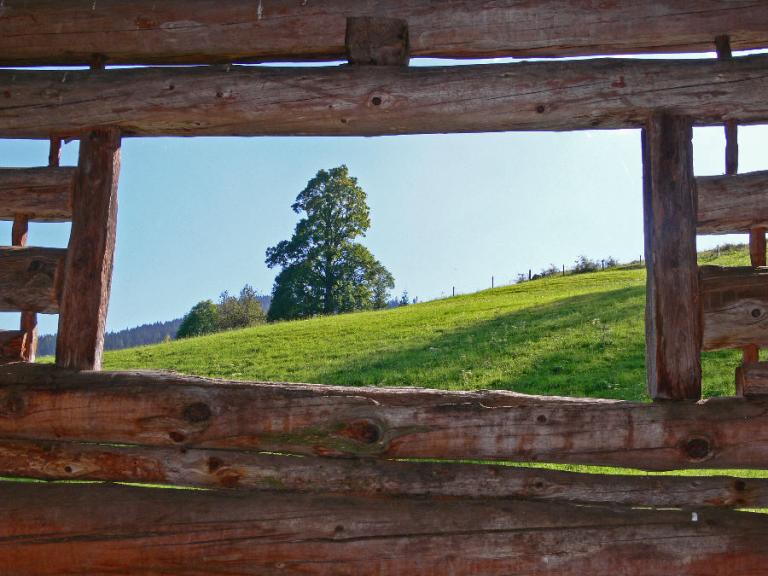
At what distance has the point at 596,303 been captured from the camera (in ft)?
76.8

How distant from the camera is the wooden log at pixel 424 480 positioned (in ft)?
16.2

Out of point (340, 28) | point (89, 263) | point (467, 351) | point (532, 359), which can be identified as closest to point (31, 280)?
point (89, 263)

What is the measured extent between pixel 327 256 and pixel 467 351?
25.7 m

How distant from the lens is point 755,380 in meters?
5.06

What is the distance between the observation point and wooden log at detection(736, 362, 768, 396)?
5.06m

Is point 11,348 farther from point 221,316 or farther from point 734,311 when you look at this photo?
point 221,316

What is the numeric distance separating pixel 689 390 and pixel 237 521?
295 cm

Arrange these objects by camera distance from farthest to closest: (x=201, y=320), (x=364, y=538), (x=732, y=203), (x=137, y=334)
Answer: (x=137, y=334), (x=201, y=320), (x=732, y=203), (x=364, y=538)

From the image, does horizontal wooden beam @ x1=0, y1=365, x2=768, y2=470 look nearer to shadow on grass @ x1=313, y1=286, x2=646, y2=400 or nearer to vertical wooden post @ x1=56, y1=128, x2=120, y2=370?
vertical wooden post @ x1=56, y1=128, x2=120, y2=370

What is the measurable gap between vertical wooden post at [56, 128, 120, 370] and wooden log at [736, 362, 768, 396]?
4.26 meters

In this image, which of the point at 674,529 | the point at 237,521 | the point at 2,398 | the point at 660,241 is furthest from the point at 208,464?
the point at 660,241

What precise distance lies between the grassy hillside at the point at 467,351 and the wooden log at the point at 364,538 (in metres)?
7.97

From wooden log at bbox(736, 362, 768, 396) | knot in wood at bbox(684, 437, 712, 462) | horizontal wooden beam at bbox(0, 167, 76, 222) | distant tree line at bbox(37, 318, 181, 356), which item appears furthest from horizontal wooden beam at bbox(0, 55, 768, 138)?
distant tree line at bbox(37, 318, 181, 356)

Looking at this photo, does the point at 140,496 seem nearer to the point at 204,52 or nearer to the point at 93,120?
the point at 93,120
